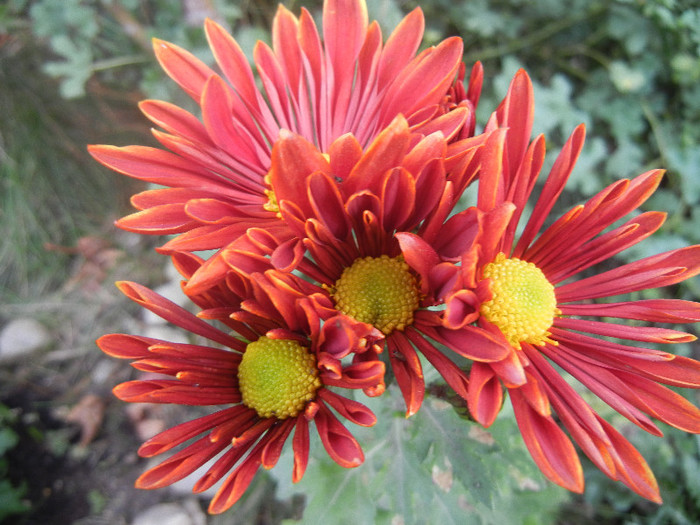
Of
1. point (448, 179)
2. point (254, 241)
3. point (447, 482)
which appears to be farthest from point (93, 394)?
point (448, 179)

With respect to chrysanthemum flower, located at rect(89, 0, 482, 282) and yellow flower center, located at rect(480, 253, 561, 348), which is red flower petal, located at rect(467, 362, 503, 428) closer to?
yellow flower center, located at rect(480, 253, 561, 348)

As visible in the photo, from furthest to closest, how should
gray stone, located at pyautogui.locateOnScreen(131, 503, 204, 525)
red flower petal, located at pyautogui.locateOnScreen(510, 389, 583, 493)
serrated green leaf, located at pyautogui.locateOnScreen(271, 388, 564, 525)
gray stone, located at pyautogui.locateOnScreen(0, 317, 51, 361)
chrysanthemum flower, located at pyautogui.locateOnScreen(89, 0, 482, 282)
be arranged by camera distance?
gray stone, located at pyautogui.locateOnScreen(0, 317, 51, 361), gray stone, located at pyautogui.locateOnScreen(131, 503, 204, 525), serrated green leaf, located at pyautogui.locateOnScreen(271, 388, 564, 525), chrysanthemum flower, located at pyautogui.locateOnScreen(89, 0, 482, 282), red flower petal, located at pyautogui.locateOnScreen(510, 389, 583, 493)

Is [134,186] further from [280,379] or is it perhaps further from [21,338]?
[280,379]

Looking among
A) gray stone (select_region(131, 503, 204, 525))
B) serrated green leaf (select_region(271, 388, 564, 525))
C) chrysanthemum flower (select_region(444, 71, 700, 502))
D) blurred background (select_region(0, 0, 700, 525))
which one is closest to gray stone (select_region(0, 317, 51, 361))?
blurred background (select_region(0, 0, 700, 525))

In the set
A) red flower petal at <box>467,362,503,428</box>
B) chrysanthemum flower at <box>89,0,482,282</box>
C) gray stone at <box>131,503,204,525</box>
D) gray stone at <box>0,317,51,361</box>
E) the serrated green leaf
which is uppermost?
chrysanthemum flower at <box>89,0,482,282</box>

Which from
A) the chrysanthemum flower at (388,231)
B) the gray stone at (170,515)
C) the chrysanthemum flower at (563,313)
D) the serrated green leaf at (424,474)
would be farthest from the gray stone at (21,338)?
the chrysanthemum flower at (563,313)

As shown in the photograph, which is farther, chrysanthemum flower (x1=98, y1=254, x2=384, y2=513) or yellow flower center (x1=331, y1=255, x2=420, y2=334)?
yellow flower center (x1=331, y1=255, x2=420, y2=334)

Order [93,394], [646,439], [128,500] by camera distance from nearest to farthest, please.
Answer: [646,439] → [128,500] → [93,394]

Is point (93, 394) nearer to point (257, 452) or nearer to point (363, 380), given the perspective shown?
point (257, 452)
